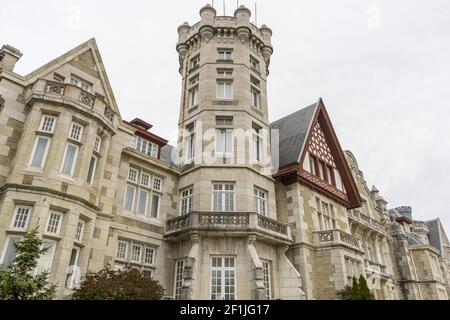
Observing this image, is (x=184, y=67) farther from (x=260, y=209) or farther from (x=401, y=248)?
(x=401, y=248)

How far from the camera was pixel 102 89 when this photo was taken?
17.5 meters

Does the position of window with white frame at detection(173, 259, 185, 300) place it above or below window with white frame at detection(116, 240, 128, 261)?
below

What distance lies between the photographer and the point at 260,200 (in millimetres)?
19484

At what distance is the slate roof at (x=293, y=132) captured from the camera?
21.6m

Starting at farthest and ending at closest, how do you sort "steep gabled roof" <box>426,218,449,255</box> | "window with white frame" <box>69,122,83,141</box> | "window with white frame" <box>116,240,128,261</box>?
"steep gabled roof" <box>426,218,449,255</box>, "window with white frame" <box>116,240,128,261</box>, "window with white frame" <box>69,122,83,141</box>

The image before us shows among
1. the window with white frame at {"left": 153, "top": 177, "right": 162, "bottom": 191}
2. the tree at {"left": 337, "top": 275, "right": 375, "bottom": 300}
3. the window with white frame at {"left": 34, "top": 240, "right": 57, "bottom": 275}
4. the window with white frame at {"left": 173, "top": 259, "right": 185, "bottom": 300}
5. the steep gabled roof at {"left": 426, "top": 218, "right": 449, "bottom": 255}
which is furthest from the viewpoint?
the steep gabled roof at {"left": 426, "top": 218, "right": 449, "bottom": 255}

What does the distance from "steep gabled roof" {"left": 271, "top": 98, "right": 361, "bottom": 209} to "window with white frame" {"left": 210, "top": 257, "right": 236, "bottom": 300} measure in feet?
22.5

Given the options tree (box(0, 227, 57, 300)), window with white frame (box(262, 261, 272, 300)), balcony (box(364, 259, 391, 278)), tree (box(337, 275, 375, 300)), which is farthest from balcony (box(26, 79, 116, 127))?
balcony (box(364, 259, 391, 278))

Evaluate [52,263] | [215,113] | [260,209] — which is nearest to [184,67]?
[215,113]

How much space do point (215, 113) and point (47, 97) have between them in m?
9.43

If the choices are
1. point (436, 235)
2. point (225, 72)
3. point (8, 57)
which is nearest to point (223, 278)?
point (225, 72)

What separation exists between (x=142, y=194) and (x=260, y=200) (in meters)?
6.60

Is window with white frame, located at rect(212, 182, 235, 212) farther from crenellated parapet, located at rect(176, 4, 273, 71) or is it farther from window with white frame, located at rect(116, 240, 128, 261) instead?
crenellated parapet, located at rect(176, 4, 273, 71)

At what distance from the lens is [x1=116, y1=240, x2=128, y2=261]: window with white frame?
16.2 meters
